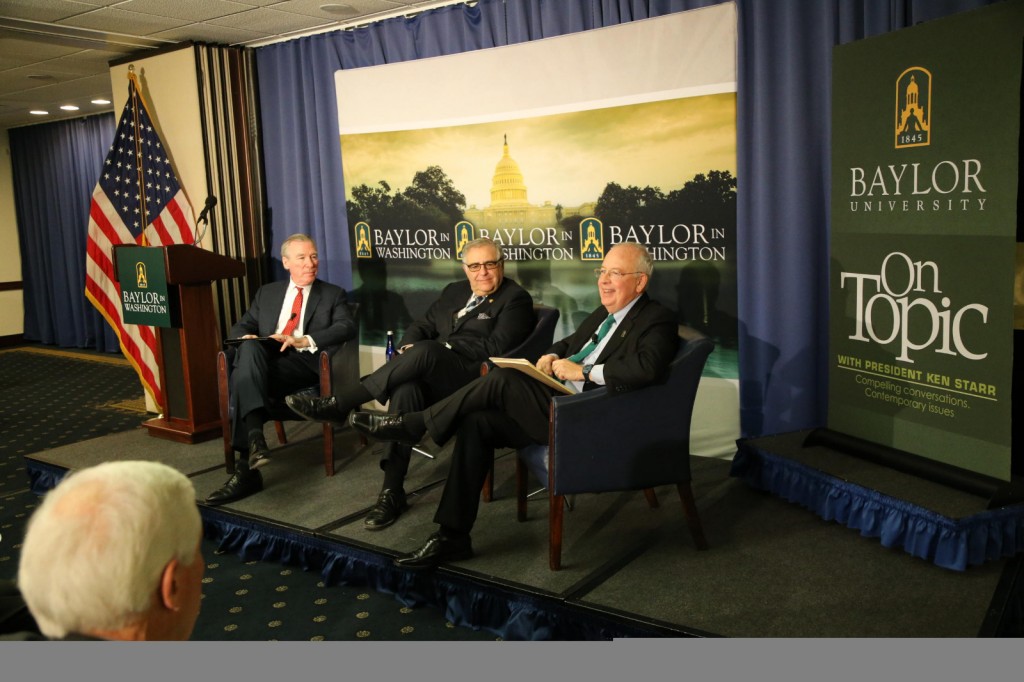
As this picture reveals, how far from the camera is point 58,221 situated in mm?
10516

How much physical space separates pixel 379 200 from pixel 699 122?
2.38 meters

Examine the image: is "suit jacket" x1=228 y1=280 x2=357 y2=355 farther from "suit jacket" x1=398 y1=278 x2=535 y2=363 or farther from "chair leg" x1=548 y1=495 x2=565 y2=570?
"chair leg" x1=548 y1=495 x2=565 y2=570

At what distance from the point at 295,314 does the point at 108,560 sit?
148 inches

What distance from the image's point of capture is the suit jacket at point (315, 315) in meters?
4.66

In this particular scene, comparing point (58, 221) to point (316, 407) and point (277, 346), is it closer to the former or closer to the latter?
point (277, 346)

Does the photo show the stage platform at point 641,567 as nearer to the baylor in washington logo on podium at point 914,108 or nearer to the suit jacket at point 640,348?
the suit jacket at point 640,348

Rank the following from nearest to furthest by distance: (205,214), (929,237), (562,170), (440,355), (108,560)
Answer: (108,560), (929,237), (440,355), (562,170), (205,214)

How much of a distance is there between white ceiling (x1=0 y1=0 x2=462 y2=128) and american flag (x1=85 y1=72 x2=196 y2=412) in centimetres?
48

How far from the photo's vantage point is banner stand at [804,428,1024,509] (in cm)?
315

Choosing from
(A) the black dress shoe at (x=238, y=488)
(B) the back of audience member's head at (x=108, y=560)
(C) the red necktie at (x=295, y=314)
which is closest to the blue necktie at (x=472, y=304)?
(C) the red necktie at (x=295, y=314)

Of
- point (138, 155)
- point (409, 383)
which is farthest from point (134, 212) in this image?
point (409, 383)

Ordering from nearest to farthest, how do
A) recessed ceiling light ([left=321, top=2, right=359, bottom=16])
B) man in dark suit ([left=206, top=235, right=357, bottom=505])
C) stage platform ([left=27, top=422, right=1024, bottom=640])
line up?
stage platform ([left=27, top=422, right=1024, bottom=640]), man in dark suit ([left=206, top=235, right=357, bottom=505]), recessed ceiling light ([left=321, top=2, right=359, bottom=16])

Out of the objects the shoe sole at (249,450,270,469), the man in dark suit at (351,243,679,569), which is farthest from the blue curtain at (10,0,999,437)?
the shoe sole at (249,450,270,469)

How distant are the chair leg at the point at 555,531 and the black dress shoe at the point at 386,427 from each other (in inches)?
28.9
